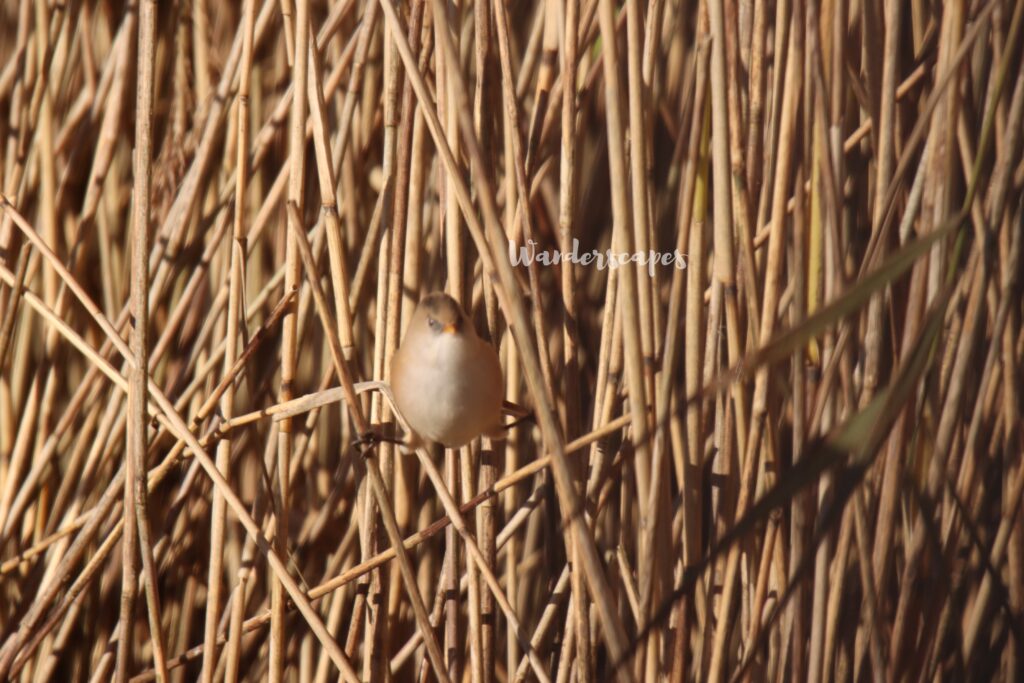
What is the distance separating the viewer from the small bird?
1.06 m

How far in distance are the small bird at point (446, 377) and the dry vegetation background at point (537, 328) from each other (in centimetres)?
→ 8

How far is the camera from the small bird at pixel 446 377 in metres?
1.06

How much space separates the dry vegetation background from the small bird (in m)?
0.08

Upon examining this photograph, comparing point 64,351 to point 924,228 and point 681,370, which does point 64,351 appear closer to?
point 681,370

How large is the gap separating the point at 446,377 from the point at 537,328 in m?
0.13

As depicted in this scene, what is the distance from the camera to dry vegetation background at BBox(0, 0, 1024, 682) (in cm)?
101

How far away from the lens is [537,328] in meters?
1.08

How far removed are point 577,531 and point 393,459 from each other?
24.3 inches

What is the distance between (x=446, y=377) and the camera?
1.07 metres

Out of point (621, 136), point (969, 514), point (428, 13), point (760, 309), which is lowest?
point (969, 514)

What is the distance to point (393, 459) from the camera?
130cm

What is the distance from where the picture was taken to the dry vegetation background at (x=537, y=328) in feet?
3.31

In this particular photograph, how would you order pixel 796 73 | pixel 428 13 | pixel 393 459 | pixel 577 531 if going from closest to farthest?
1. pixel 577 531
2. pixel 796 73
3. pixel 428 13
4. pixel 393 459

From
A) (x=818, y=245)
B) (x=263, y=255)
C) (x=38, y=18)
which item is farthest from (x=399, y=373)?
(x=38, y=18)
